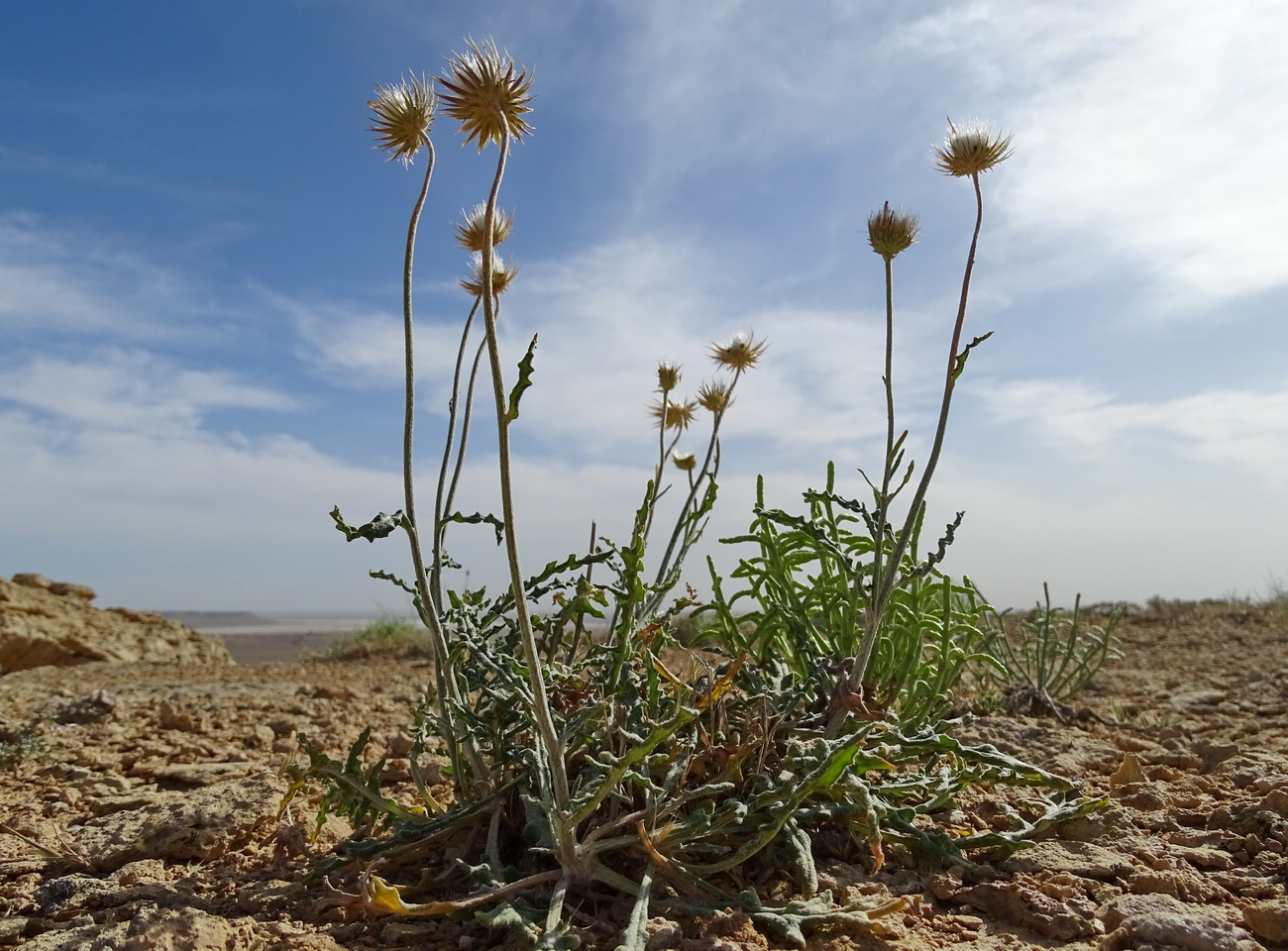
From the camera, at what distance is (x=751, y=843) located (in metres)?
1.80

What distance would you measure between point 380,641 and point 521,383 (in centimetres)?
1070

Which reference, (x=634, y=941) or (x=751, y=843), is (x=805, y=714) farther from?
(x=634, y=941)

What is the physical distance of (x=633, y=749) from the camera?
1752 millimetres

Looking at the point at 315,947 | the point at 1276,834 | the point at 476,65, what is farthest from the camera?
the point at 1276,834

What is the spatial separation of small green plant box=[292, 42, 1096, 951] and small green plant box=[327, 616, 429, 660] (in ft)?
28.0

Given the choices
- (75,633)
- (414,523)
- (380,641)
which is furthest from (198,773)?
(75,633)

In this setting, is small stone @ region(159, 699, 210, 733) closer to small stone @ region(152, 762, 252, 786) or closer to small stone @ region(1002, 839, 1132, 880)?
small stone @ region(152, 762, 252, 786)

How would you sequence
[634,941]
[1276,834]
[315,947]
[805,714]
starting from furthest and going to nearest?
[805,714], [1276,834], [315,947], [634,941]

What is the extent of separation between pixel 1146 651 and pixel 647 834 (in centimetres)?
691

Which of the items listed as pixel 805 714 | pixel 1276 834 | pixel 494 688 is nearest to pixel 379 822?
pixel 494 688

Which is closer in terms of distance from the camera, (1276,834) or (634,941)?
(634,941)

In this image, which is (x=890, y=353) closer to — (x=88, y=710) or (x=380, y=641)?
(x=88, y=710)

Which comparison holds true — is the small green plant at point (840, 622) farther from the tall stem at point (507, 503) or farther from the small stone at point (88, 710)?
the small stone at point (88, 710)

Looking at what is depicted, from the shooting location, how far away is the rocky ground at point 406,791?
70.0 inches
